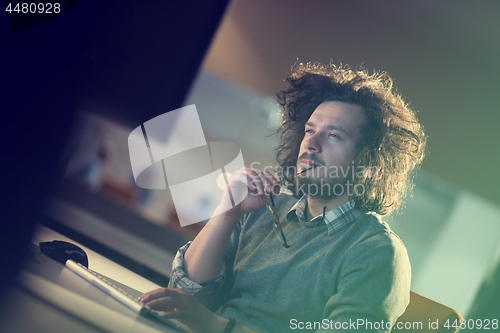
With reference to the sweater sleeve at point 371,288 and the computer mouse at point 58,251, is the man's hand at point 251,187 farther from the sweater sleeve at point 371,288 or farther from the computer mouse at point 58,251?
the computer mouse at point 58,251

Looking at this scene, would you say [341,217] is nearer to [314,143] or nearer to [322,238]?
[322,238]

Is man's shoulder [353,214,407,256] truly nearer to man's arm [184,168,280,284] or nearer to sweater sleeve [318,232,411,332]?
sweater sleeve [318,232,411,332]

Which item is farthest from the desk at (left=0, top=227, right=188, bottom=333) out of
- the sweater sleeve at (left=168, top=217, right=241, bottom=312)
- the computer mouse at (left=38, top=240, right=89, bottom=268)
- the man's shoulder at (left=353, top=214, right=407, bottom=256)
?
the man's shoulder at (left=353, top=214, right=407, bottom=256)

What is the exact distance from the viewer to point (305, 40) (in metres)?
1.22

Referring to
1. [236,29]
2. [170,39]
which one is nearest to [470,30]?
[236,29]

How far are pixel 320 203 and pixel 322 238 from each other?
144mm

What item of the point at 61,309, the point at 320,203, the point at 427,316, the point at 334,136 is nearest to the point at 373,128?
the point at 334,136

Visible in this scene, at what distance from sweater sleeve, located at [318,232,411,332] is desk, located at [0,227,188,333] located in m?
0.34

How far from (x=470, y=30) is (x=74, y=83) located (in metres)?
1.71

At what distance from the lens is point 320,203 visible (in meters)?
0.87

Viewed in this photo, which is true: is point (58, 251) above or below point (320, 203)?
below

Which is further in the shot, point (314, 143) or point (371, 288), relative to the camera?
point (314, 143)

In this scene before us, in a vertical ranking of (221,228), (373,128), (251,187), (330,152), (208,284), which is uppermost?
(373,128)

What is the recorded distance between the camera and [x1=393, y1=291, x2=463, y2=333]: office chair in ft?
1.99
